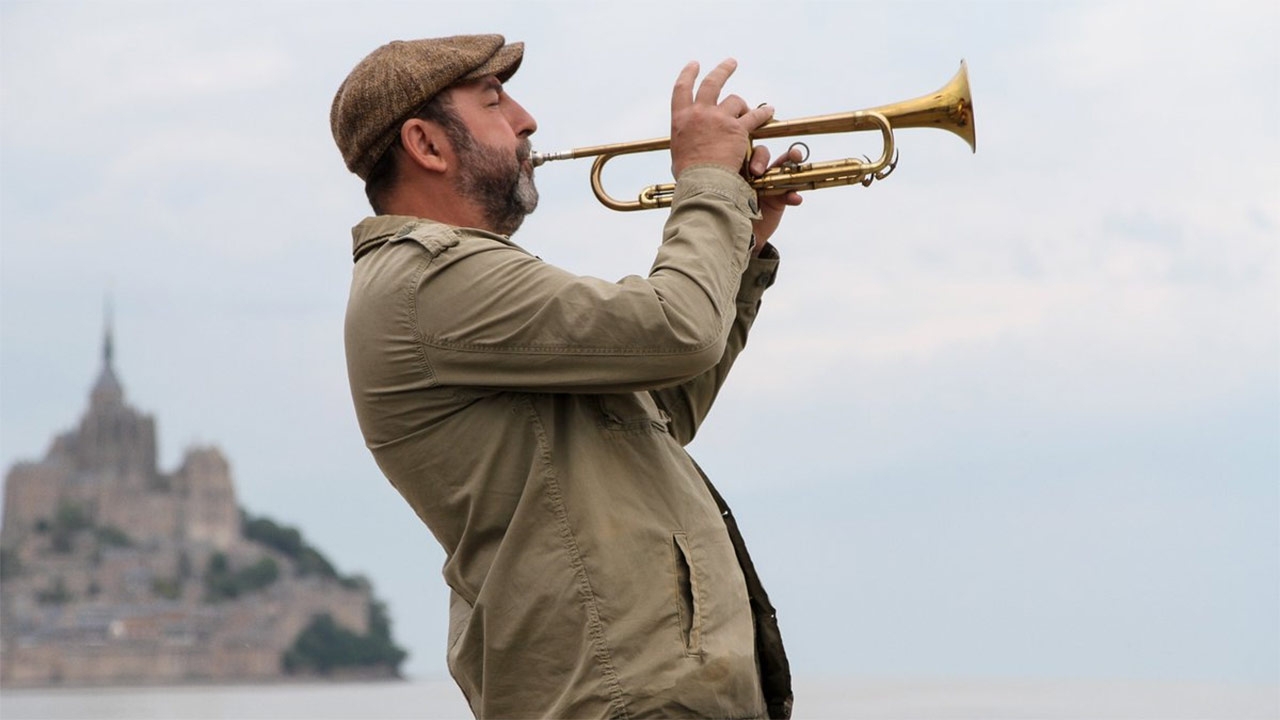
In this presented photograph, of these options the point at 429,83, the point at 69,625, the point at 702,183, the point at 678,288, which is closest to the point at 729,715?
the point at 678,288

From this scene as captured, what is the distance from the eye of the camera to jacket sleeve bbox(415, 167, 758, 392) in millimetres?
3410

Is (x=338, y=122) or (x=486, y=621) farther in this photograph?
(x=338, y=122)

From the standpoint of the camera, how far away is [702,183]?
363cm

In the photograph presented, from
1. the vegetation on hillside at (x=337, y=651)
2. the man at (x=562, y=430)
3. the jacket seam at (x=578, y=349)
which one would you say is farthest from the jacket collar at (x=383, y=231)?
the vegetation on hillside at (x=337, y=651)

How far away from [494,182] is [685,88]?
0.42 meters

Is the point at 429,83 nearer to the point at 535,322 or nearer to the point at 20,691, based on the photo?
the point at 535,322

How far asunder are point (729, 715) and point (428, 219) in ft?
3.78

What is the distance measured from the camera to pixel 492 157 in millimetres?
3814

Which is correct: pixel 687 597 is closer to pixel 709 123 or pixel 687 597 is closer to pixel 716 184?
pixel 716 184

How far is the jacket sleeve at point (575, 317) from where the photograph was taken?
3410 millimetres

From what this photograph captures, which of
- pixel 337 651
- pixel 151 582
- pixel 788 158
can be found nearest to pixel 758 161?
pixel 788 158

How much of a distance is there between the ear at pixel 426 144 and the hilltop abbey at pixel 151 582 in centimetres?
11108

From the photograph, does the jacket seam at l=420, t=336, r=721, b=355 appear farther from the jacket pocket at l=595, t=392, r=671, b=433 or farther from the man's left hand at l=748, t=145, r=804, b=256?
the man's left hand at l=748, t=145, r=804, b=256

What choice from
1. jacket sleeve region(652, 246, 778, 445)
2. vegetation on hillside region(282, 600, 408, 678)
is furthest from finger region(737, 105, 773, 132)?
vegetation on hillside region(282, 600, 408, 678)
